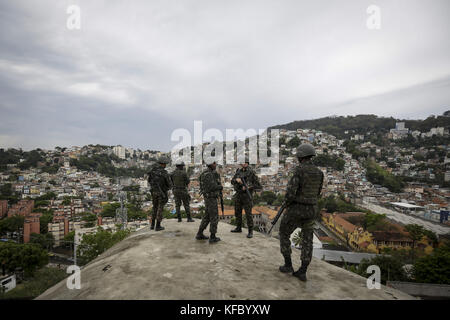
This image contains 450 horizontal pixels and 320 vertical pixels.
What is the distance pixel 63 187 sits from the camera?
71125 mm

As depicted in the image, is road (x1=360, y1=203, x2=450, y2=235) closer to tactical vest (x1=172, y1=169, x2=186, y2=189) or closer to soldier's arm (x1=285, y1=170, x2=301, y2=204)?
tactical vest (x1=172, y1=169, x2=186, y2=189)

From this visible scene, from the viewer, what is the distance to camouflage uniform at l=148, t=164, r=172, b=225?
645 cm

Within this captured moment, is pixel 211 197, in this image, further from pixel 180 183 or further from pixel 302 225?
pixel 302 225

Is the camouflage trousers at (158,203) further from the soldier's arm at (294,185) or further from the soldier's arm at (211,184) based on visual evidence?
the soldier's arm at (294,185)

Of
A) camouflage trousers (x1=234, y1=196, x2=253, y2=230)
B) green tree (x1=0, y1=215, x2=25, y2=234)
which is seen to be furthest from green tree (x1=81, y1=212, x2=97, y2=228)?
camouflage trousers (x1=234, y1=196, x2=253, y2=230)

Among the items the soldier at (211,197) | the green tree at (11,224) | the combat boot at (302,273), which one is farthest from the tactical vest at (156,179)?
the green tree at (11,224)

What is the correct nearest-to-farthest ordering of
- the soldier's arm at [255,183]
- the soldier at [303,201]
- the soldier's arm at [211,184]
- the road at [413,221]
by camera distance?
the soldier at [303,201] → the soldier's arm at [211,184] → the soldier's arm at [255,183] → the road at [413,221]

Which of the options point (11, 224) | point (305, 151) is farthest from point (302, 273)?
point (11, 224)

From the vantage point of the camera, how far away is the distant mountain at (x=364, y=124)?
115 m

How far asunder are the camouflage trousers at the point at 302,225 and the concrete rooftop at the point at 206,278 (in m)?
0.42

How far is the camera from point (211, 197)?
17.1ft

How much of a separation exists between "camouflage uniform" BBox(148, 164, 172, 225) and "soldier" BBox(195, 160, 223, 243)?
5.35 ft
